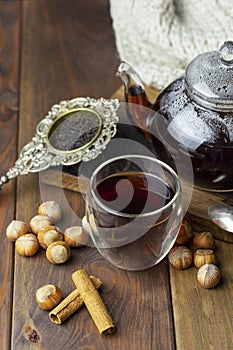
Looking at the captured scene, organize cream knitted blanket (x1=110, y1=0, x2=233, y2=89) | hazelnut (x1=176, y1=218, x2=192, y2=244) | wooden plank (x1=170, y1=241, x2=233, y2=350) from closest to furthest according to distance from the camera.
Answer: wooden plank (x1=170, y1=241, x2=233, y2=350)
hazelnut (x1=176, y1=218, x2=192, y2=244)
cream knitted blanket (x1=110, y1=0, x2=233, y2=89)

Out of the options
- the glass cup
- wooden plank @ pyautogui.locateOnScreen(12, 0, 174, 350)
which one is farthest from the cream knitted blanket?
the glass cup

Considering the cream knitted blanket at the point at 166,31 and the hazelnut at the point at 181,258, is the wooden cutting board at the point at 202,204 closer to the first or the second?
the hazelnut at the point at 181,258

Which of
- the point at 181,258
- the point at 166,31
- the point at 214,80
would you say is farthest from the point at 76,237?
the point at 166,31

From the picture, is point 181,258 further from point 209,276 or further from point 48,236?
point 48,236

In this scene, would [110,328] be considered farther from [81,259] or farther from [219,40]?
[219,40]

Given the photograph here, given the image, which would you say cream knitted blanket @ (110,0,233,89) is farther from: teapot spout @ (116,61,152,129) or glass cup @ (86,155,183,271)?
glass cup @ (86,155,183,271)

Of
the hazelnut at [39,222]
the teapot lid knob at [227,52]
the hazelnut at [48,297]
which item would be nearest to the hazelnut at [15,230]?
the hazelnut at [39,222]

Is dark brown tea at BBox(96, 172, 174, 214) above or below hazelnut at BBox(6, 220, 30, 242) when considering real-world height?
above

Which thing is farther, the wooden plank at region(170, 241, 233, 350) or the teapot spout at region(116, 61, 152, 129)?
the teapot spout at region(116, 61, 152, 129)
